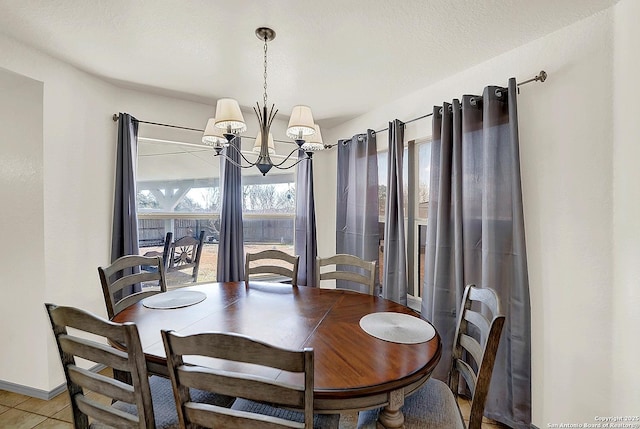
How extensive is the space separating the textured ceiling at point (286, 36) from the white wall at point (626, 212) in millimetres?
262

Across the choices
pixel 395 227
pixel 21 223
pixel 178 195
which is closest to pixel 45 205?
pixel 21 223

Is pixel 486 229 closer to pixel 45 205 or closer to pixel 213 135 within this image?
pixel 213 135

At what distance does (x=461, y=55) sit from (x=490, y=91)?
334 mm

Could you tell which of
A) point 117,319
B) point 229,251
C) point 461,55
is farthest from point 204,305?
point 461,55

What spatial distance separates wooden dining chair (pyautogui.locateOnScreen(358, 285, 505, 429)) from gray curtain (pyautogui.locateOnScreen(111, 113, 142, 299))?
2.35 metres

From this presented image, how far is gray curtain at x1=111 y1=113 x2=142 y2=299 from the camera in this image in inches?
103

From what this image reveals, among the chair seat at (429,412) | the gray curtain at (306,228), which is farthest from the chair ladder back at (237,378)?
the gray curtain at (306,228)

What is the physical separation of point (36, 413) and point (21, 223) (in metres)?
1.31

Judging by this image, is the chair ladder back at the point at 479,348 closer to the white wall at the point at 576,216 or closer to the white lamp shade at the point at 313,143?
the white wall at the point at 576,216

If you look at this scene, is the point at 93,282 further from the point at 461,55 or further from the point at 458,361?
the point at 461,55

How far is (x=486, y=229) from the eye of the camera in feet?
6.64

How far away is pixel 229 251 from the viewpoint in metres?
3.16

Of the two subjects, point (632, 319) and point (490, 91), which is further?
point (490, 91)

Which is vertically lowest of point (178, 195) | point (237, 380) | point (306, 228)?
point (237, 380)
